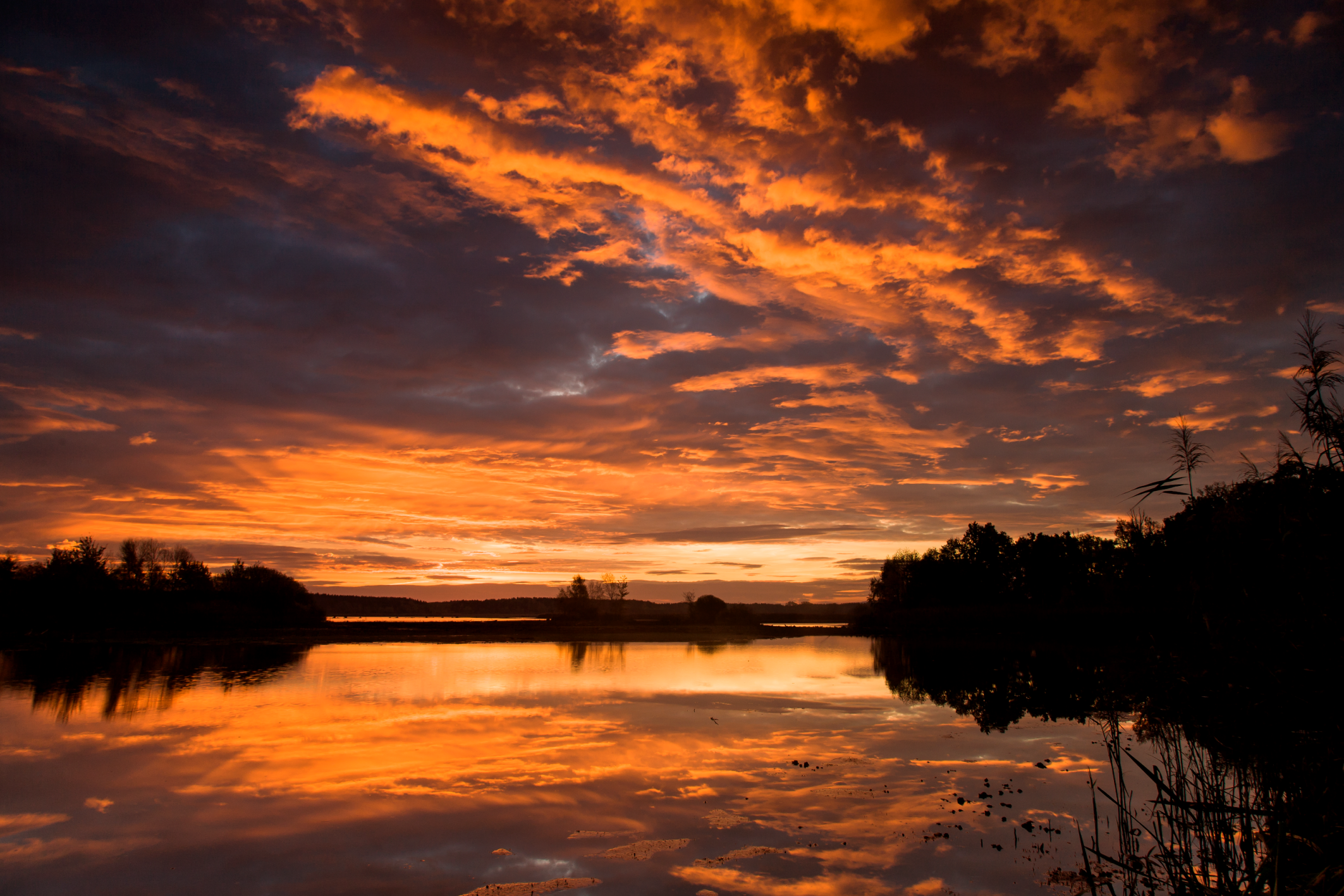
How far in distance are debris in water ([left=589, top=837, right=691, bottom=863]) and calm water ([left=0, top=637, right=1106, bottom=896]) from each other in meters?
0.08

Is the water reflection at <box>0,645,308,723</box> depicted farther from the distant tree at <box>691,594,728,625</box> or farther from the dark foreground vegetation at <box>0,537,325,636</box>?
the distant tree at <box>691,594,728,625</box>

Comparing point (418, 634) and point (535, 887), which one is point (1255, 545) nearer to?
point (535, 887)

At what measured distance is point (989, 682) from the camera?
128 feet

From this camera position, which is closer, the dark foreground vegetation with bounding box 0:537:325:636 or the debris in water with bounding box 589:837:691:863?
the debris in water with bounding box 589:837:691:863

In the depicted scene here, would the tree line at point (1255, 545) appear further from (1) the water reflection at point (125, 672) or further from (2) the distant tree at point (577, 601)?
(2) the distant tree at point (577, 601)

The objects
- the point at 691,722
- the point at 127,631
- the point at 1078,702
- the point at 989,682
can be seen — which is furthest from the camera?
the point at 127,631

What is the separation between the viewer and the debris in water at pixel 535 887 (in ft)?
34.5

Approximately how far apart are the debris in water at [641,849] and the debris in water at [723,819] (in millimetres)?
1093

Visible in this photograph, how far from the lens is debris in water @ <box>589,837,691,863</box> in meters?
12.1

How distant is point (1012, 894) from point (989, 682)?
105ft

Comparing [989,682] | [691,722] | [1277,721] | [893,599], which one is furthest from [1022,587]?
[1277,721]

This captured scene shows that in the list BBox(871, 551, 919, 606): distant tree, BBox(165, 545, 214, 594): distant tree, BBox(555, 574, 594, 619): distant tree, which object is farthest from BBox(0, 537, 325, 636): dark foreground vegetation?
BBox(871, 551, 919, 606): distant tree

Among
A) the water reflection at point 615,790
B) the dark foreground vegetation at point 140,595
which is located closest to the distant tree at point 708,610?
the dark foreground vegetation at point 140,595

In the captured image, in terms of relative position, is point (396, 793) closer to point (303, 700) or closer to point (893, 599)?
point (303, 700)
